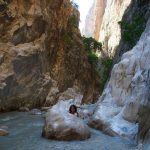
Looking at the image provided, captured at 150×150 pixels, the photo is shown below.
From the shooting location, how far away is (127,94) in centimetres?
2064

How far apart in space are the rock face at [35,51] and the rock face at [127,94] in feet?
26.3

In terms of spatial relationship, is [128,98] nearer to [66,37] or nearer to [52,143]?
[52,143]

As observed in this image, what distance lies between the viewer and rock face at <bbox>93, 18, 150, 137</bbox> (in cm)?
1641

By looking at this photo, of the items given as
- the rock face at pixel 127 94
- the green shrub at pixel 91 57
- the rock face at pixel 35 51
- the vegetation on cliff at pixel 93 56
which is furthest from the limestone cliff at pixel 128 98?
the vegetation on cliff at pixel 93 56

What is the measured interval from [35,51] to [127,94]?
11859 millimetres

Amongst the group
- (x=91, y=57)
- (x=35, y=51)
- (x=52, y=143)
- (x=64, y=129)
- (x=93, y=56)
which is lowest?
(x=52, y=143)

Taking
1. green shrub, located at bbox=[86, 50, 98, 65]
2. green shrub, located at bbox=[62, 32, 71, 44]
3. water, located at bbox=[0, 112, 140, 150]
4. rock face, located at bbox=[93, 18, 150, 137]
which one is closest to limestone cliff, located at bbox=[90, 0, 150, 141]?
rock face, located at bbox=[93, 18, 150, 137]

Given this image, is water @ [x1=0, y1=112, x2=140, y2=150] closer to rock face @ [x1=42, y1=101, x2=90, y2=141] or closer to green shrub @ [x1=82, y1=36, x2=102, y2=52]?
rock face @ [x1=42, y1=101, x2=90, y2=141]

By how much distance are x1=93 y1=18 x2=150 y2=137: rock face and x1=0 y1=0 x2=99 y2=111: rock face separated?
26.3 feet

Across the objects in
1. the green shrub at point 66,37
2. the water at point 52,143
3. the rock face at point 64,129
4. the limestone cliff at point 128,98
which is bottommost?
the water at point 52,143

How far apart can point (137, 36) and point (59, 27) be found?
27.1 feet

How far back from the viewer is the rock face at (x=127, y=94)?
16406 mm

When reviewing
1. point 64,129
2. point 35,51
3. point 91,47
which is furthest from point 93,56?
point 64,129

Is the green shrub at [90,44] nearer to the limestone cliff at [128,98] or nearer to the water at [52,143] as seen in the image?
the limestone cliff at [128,98]
